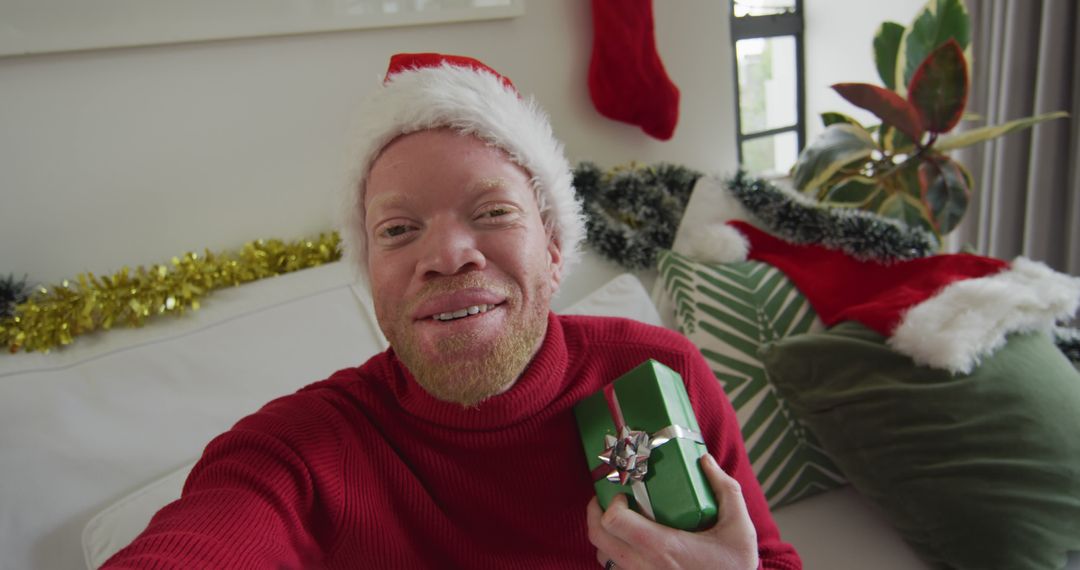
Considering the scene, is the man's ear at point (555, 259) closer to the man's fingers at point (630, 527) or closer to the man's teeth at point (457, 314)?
the man's teeth at point (457, 314)

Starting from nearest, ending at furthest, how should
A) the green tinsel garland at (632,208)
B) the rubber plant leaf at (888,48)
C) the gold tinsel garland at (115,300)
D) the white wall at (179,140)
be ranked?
the gold tinsel garland at (115,300) → the white wall at (179,140) → the green tinsel garland at (632,208) → the rubber plant leaf at (888,48)

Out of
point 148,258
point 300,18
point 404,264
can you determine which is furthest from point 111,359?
point 300,18

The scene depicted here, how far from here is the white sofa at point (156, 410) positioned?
3.01 feet

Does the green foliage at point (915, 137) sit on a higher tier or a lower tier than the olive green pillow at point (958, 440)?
higher

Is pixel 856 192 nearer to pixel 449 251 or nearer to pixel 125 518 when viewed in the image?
pixel 449 251

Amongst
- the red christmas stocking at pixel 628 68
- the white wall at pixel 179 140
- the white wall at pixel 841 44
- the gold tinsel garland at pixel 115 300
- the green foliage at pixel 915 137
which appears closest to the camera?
the gold tinsel garland at pixel 115 300

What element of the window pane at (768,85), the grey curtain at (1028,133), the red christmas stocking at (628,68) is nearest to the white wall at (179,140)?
the red christmas stocking at (628,68)

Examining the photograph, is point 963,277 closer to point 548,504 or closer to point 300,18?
point 548,504

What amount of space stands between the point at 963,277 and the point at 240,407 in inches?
56.9

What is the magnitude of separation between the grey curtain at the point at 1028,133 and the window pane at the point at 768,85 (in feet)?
2.16

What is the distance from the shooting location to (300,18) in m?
1.44

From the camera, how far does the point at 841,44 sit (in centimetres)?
263

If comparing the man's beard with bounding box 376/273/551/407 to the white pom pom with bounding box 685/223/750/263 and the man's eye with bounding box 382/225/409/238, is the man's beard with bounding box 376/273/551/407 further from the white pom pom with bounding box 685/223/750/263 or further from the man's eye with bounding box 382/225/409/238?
the white pom pom with bounding box 685/223/750/263

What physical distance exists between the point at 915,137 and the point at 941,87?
0.47ft
